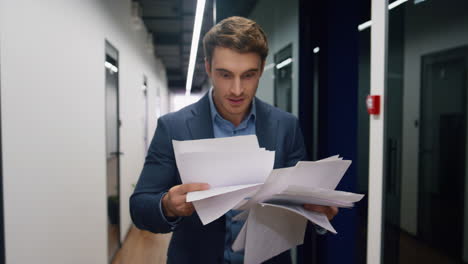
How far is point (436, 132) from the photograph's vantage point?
1255 millimetres

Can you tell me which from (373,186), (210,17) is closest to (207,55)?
(373,186)

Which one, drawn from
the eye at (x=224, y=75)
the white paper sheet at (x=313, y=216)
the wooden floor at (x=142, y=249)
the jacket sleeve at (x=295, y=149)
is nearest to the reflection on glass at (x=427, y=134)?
the jacket sleeve at (x=295, y=149)

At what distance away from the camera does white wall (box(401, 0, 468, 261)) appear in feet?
3.92

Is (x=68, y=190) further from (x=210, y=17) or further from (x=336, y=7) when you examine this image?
(x=210, y=17)

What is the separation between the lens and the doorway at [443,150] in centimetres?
114

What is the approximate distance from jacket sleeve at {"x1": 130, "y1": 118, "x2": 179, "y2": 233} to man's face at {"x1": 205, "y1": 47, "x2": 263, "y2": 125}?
7.5 inches

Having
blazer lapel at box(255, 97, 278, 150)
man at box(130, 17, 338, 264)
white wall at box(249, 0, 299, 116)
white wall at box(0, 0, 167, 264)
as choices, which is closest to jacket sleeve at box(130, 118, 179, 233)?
man at box(130, 17, 338, 264)

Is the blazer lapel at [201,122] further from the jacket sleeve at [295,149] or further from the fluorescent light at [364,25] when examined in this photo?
the fluorescent light at [364,25]

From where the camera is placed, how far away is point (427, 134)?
130 centimetres

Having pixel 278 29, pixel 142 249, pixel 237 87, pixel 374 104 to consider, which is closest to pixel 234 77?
pixel 237 87

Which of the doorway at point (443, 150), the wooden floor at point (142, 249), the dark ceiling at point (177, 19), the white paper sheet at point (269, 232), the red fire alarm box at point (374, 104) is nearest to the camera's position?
the white paper sheet at point (269, 232)

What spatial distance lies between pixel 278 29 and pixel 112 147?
200 cm

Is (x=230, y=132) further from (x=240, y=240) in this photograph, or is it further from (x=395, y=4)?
(x=395, y=4)

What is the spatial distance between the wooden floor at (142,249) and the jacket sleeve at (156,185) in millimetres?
2467
